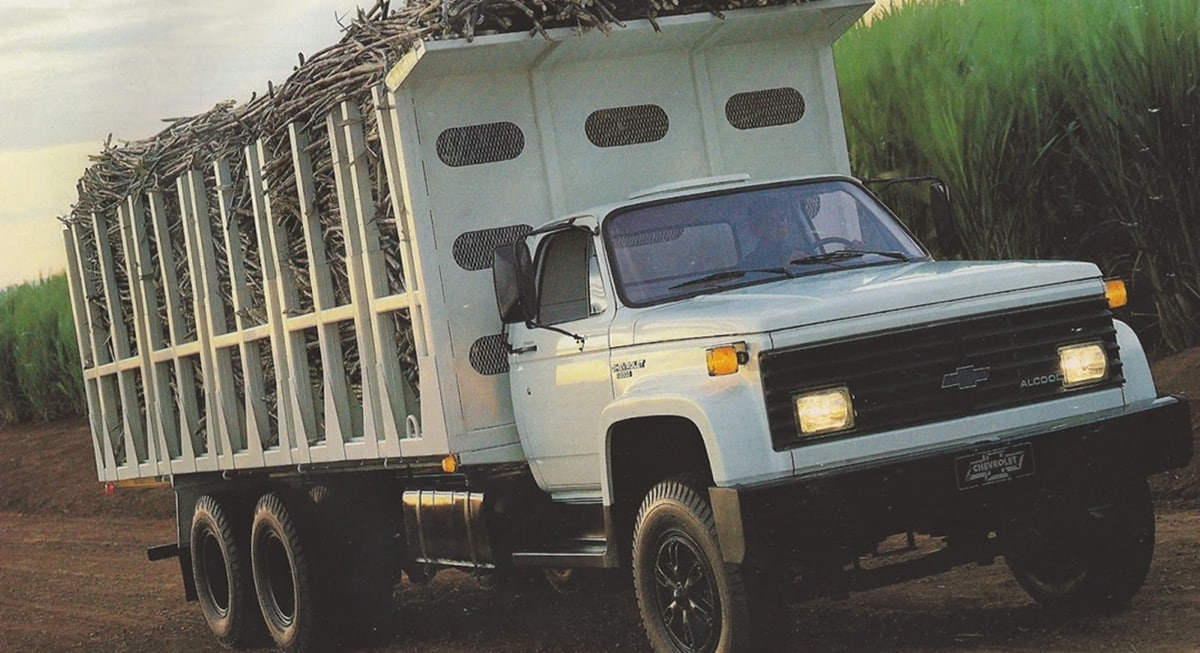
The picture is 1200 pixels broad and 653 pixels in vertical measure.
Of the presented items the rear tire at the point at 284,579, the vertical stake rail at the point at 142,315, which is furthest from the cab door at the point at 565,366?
the vertical stake rail at the point at 142,315

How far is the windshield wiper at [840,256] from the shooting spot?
26.7ft

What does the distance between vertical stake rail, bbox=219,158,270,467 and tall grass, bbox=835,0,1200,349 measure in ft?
16.8

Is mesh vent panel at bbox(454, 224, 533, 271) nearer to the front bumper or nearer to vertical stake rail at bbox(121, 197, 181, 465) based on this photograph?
the front bumper

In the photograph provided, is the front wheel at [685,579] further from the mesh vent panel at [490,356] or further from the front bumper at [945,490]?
the mesh vent panel at [490,356]

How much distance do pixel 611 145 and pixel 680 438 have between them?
7.57 feet

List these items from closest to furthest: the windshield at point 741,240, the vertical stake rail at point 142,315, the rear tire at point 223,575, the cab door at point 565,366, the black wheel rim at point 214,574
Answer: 1. the windshield at point 741,240
2. the cab door at point 565,366
3. the rear tire at point 223,575
4. the black wheel rim at point 214,574
5. the vertical stake rail at point 142,315

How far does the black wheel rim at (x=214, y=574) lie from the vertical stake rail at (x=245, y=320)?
3.03 ft

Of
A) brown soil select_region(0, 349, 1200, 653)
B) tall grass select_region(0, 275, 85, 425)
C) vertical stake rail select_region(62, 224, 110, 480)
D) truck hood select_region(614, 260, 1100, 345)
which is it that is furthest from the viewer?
tall grass select_region(0, 275, 85, 425)

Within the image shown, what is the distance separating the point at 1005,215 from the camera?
1347cm

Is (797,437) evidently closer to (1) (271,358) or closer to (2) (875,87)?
(1) (271,358)

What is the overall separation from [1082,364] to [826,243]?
1.34 meters

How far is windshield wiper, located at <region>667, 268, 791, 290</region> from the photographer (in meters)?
8.07

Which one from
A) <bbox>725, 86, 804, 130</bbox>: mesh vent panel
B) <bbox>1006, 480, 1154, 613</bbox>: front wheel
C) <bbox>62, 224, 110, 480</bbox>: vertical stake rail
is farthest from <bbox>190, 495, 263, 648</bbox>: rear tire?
<bbox>1006, 480, 1154, 613</bbox>: front wheel

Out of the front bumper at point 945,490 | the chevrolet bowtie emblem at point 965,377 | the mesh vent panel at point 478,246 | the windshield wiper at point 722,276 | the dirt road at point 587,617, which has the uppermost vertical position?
the mesh vent panel at point 478,246
